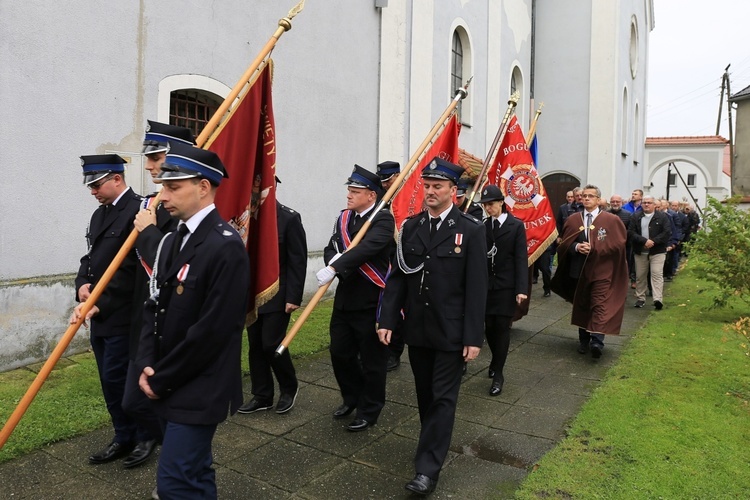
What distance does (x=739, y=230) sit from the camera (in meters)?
7.84

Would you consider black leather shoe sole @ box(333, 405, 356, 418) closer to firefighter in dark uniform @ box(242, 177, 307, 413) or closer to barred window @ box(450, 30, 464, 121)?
firefighter in dark uniform @ box(242, 177, 307, 413)

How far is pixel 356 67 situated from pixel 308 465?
26.1 feet

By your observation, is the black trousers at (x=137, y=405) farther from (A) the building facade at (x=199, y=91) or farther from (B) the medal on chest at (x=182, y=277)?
(A) the building facade at (x=199, y=91)

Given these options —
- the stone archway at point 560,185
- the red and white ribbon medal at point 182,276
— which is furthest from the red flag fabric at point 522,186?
the stone archway at point 560,185

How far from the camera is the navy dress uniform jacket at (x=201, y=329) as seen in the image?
2.63m

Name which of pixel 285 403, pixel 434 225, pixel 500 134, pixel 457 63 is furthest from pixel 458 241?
pixel 457 63

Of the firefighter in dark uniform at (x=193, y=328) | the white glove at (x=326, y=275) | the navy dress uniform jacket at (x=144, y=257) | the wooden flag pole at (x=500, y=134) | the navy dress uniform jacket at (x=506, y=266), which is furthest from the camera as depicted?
the wooden flag pole at (x=500, y=134)

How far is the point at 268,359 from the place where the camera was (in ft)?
16.6

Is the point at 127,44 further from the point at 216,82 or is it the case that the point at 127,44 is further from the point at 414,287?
the point at 414,287

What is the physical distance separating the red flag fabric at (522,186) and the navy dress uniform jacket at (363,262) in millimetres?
3204

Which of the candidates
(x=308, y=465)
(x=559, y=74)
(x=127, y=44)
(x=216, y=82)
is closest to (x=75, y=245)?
(x=127, y=44)

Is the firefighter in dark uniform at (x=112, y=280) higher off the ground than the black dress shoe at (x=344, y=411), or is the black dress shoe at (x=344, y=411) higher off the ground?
the firefighter in dark uniform at (x=112, y=280)

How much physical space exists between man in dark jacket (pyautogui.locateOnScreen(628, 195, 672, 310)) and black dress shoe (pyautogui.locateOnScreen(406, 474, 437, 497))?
8301mm

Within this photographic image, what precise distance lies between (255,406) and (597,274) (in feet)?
14.2
